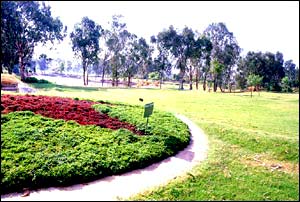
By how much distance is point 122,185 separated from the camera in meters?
7.68

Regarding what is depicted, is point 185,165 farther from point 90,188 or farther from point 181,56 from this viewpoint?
point 181,56

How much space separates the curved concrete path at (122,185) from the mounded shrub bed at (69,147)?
0.26 m

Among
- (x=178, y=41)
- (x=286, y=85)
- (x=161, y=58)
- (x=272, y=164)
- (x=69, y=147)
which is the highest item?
(x=178, y=41)

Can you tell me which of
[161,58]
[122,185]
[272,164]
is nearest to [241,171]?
[272,164]

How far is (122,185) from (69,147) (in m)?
2.46

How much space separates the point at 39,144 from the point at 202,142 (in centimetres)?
655

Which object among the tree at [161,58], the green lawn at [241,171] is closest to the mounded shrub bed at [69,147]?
the green lawn at [241,171]

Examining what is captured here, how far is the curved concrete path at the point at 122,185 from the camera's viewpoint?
697 centimetres

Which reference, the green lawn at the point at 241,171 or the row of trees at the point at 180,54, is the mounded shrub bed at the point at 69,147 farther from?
the row of trees at the point at 180,54

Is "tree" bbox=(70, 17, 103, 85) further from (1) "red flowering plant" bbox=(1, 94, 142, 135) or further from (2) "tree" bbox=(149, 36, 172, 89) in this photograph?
(1) "red flowering plant" bbox=(1, 94, 142, 135)

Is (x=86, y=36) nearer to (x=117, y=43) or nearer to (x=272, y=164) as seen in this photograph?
(x=117, y=43)

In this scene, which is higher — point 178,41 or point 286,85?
point 178,41

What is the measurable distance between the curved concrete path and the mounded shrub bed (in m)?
0.26

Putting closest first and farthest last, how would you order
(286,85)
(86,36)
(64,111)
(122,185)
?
(122,185) < (64,111) < (86,36) < (286,85)
